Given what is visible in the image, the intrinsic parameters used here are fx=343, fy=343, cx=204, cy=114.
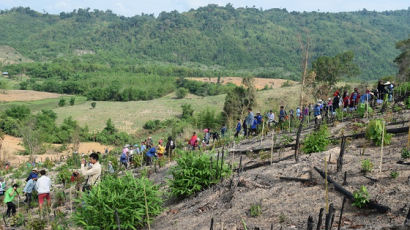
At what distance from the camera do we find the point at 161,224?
6.30 meters

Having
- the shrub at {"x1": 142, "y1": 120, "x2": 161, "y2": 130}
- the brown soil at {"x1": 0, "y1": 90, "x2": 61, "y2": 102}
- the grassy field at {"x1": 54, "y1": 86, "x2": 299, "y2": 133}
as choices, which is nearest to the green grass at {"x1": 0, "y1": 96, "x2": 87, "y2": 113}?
the brown soil at {"x1": 0, "y1": 90, "x2": 61, "y2": 102}

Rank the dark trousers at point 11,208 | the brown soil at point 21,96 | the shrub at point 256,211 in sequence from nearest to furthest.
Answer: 1. the shrub at point 256,211
2. the dark trousers at point 11,208
3. the brown soil at point 21,96

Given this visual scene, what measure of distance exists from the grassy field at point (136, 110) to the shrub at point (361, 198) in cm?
4074

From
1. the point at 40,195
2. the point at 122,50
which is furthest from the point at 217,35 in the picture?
the point at 40,195

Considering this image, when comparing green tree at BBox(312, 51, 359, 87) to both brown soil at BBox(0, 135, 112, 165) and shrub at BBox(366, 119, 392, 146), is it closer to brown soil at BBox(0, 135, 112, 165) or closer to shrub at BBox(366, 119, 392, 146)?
brown soil at BBox(0, 135, 112, 165)

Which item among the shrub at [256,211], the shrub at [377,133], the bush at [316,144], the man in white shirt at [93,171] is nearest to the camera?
the shrub at [256,211]

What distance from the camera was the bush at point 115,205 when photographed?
18.6 ft

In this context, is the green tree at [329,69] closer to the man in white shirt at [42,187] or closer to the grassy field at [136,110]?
the grassy field at [136,110]

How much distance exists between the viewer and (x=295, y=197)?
5.71 m

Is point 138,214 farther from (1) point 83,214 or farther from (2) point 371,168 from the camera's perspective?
(2) point 371,168

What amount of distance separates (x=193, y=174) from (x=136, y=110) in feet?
182

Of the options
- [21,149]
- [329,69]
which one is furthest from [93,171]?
[329,69]

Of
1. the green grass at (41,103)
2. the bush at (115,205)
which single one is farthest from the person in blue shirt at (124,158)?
the green grass at (41,103)

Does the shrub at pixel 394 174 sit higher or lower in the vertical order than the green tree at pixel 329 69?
lower
